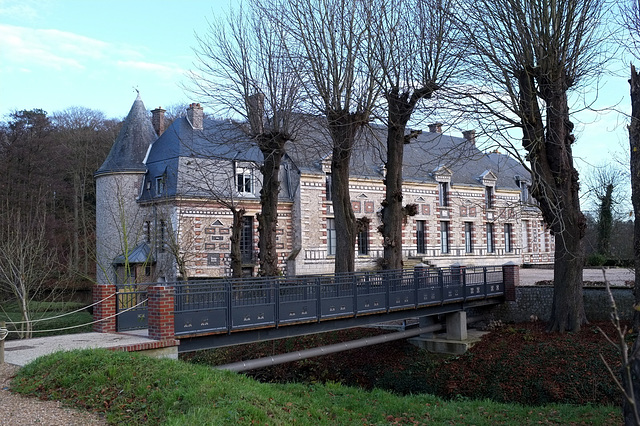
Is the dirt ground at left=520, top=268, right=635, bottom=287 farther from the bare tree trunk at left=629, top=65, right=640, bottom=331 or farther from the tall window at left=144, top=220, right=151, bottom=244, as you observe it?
the tall window at left=144, top=220, right=151, bottom=244

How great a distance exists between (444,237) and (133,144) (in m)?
19.7

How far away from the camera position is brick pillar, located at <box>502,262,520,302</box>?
799 inches

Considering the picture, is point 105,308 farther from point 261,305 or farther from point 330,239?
point 330,239

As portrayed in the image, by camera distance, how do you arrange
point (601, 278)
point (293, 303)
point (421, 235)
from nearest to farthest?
point (293, 303) < point (601, 278) < point (421, 235)

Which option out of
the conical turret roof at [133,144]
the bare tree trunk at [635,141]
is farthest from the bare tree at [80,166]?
the bare tree trunk at [635,141]

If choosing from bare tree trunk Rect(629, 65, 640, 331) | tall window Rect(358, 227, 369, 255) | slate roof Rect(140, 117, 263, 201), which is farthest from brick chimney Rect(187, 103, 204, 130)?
bare tree trunk Rect(629, 65, 640, 331)

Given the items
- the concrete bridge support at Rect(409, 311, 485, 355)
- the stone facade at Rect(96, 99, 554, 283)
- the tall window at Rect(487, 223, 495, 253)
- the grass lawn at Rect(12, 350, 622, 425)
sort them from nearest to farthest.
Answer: the grass lawn at Rect(12, 350, 622, 425), the concrete bridge support at Rect(409, 311, 485, 355), the stone facade at Rect(96, 99, 554, 283), the tall window at Rect(487, 223, 495, 253)

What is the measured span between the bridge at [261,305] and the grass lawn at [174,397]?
159 cm

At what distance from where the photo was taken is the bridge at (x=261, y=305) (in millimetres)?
10891

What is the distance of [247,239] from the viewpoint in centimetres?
2983

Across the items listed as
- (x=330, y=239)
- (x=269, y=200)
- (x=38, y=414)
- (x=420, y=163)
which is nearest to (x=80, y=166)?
(x=330, y=239)

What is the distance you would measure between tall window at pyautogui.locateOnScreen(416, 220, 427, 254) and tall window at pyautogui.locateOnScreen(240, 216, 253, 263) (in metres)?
11.2

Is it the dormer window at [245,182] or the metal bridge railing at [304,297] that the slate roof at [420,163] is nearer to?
the dormer window at [245,182]

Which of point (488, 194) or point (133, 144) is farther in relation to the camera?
point (488, 194)
